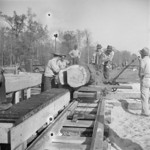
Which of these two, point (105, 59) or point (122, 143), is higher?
point (105, 59)

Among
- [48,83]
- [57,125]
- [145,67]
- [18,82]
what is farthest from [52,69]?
[57,125]

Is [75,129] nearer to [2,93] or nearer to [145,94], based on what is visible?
[2,93]

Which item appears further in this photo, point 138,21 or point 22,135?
point 138,21

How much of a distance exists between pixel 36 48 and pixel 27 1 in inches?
606

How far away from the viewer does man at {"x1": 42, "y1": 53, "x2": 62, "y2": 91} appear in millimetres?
5191

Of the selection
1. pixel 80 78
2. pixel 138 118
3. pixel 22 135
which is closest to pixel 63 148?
pixel 22 135

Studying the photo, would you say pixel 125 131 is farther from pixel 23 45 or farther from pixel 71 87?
pixel 23 45

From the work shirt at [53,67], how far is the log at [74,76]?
825mm

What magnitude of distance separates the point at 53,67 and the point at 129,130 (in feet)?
7.73

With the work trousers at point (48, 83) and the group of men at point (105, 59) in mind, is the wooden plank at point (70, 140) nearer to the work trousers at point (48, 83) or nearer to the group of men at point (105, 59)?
the work trousers at point (48, 83)

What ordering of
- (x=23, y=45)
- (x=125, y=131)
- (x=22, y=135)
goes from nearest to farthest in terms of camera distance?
(x=22, y=135) → (x=125, y=131) → (x=23, y=45)

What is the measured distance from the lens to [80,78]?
171 inches

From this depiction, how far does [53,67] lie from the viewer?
5203 mm

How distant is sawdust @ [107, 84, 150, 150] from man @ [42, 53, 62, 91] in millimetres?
1560
